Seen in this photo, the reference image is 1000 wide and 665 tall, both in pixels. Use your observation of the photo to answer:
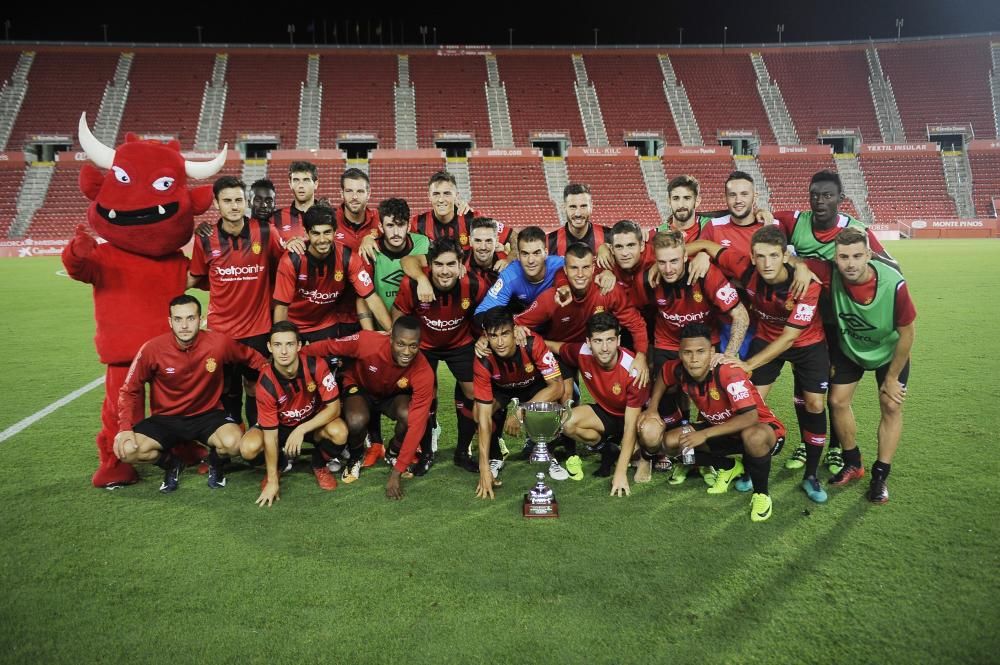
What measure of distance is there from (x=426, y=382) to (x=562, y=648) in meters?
2.16

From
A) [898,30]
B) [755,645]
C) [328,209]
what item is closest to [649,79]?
[898,30]

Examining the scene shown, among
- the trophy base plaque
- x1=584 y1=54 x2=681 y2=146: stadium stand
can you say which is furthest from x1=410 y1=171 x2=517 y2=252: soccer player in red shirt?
x1=584 y1=54 x2=681 y2=146: stadium stand

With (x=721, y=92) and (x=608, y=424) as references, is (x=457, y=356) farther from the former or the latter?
(x=721, y=92)

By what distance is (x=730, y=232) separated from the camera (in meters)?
4.75

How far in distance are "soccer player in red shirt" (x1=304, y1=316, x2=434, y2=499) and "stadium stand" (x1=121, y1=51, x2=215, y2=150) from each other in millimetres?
30318

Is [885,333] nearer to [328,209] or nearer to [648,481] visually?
[648,481]

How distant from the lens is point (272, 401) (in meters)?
4.00

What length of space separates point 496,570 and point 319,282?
254 cm

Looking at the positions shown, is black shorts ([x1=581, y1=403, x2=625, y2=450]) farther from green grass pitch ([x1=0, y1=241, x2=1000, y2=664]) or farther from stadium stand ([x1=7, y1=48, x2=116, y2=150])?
stadium stand ([x1=7, y1=48, x2=116, y2=150])

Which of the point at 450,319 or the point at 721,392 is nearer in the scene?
the point at 721,392

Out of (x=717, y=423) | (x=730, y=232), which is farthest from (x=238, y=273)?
(x=730, y=232)

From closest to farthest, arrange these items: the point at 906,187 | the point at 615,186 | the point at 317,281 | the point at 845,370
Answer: the point at 845,370 → the point at 317,281 → the point at 615,186 → the point at 906,187

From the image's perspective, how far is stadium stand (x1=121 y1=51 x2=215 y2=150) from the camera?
1232 inches

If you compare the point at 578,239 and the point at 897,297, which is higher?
the point at 578,239
